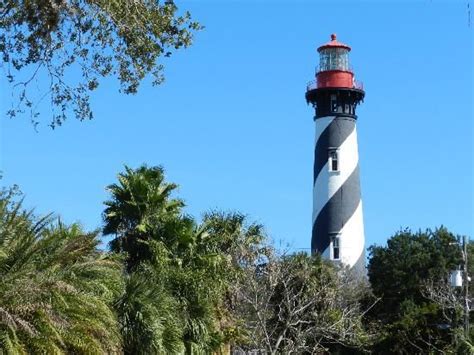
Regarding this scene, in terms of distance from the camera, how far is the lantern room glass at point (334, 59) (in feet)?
169

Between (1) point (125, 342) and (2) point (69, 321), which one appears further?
(1) point (125, 342)

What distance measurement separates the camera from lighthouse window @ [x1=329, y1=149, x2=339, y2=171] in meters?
49.4

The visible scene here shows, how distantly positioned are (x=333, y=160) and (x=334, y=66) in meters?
5.46

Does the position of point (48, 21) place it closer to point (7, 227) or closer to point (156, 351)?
point (7, 227)

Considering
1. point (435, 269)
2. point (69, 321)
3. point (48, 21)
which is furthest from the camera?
point (435, 269)

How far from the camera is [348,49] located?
51.8 meters

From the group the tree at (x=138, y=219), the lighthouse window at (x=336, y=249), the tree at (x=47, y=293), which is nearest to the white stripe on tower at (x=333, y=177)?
the lighthouse window at (x=336, y=249)

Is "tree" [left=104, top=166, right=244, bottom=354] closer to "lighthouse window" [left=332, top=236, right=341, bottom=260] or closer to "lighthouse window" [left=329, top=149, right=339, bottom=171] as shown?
"lighthouse window" [left=332, top=236, right=341, bottom=260]

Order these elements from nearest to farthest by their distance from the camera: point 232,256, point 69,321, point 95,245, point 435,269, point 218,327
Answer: point 69,321, point 95,245, point 218,327, point 232,256, point 435,269

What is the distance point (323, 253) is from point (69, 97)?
3752 centimetres

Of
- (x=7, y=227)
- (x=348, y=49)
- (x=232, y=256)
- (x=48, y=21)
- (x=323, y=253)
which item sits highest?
(x=348, y=49)

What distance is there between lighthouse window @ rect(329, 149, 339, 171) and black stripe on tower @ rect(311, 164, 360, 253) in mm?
915

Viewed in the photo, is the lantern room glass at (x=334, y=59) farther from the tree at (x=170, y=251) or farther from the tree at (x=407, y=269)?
the tree at (x=170, y=251)

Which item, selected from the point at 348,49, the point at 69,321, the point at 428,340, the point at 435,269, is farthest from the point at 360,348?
the point at 69,321
